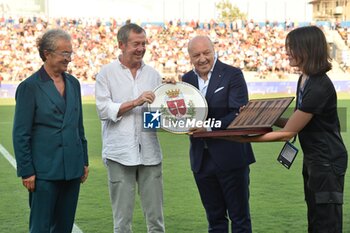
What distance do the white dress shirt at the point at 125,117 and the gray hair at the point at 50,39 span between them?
71 centimetres

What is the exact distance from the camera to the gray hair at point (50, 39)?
158 inches

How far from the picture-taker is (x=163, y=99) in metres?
4.46

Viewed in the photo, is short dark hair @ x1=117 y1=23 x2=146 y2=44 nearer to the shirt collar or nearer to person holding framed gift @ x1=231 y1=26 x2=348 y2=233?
the shirt collar

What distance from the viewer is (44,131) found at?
157 inches

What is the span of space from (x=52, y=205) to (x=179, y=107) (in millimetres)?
1073

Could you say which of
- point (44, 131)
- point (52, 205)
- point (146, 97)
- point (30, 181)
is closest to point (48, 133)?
point (44, 131)

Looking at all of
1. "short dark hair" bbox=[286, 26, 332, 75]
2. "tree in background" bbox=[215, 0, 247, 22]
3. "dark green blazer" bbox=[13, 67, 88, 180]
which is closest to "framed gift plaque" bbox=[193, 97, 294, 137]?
"short dark hair" bbox=[286, 26, 332, 75]

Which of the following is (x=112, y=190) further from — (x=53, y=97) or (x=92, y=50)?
(x=92, y=50)

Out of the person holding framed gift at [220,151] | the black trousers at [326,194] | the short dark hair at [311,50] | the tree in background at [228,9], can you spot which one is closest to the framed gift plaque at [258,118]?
the short dark hair at [311,50]

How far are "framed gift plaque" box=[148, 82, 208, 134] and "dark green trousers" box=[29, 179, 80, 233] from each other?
73 centimetres

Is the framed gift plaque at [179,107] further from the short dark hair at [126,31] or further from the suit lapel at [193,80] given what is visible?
the short dark hair at [126,31]

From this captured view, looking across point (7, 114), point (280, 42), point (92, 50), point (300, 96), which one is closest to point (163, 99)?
point (300, 96)

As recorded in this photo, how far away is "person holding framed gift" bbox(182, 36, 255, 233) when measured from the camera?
4.51 meters

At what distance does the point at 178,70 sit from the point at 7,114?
1470cm
